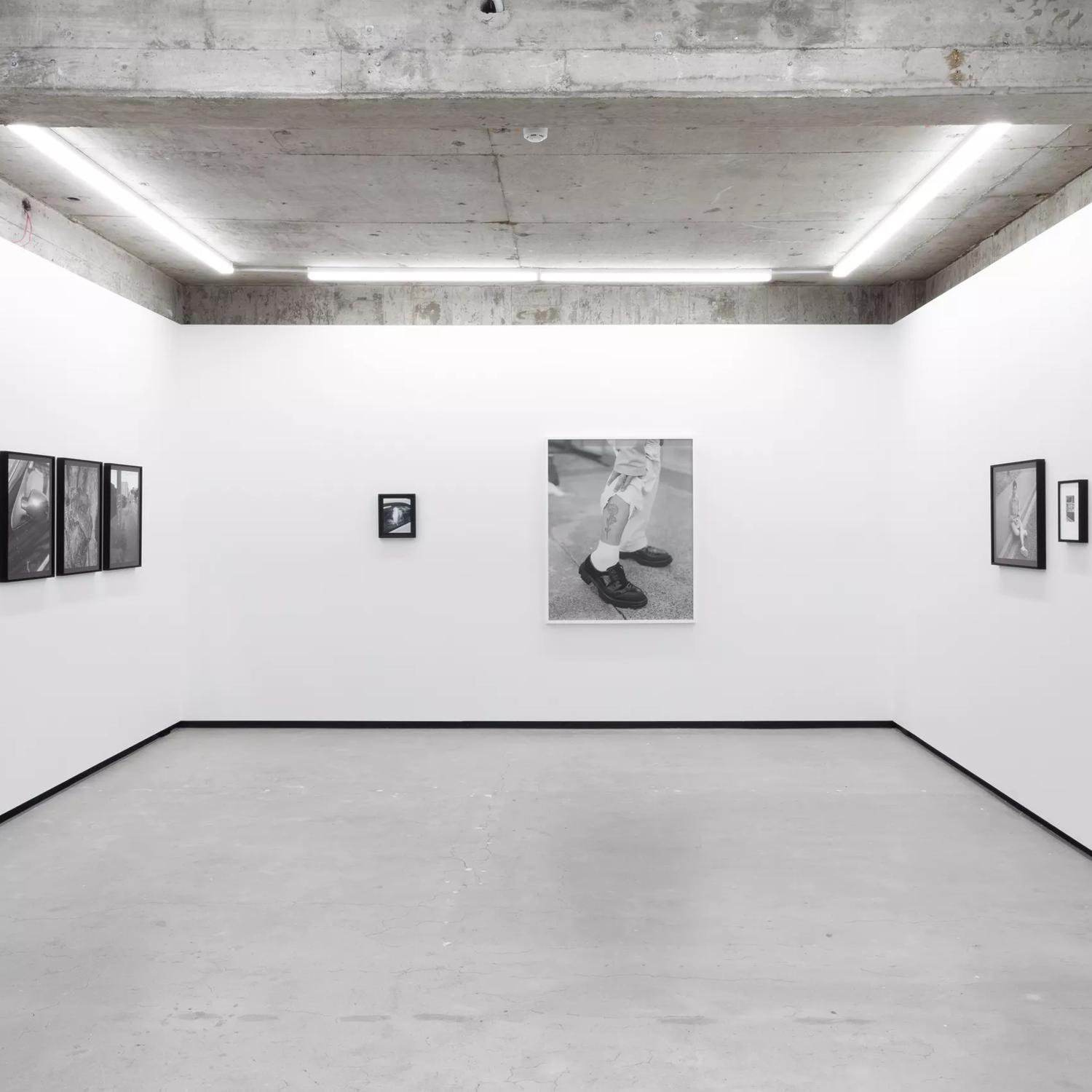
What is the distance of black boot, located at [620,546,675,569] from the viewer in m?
7.09

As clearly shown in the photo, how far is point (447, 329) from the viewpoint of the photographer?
23.3 feet

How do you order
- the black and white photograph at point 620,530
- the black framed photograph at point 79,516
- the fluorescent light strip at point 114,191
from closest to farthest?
the fluorescent light strip at point 114,191 → the black framed photograph at point 79,516 → the black and white photograph at point 620,530

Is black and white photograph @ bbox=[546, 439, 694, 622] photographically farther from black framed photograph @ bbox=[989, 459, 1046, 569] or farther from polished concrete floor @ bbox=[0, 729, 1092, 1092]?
black framed photograph @ bbox=[989, 459, 1046, 569]

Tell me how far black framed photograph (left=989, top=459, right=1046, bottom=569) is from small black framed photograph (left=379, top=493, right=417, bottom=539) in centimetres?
415

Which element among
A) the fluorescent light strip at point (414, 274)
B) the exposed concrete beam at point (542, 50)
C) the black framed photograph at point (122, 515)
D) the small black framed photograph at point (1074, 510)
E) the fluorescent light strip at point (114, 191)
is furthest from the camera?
the fluorescent light strip at point (414, 274)

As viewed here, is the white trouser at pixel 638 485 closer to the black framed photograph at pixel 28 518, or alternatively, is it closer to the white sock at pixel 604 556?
the white sock at pixel 604 556

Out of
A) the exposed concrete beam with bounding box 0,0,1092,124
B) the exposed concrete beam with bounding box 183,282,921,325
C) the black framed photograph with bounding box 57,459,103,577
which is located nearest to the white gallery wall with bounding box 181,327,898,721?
the exposed concrete beam with bounding box 183,282,921,325

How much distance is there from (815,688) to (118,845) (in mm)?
5068

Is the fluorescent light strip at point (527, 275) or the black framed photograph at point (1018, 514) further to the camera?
the fluorescent light strip at point (527, 275)

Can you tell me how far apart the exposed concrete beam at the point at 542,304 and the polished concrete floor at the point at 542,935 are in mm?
3563

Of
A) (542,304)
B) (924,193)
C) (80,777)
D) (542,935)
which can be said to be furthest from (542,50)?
(80,777)

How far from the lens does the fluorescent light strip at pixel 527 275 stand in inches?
264

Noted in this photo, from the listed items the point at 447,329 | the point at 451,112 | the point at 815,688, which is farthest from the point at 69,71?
the point at 815,688

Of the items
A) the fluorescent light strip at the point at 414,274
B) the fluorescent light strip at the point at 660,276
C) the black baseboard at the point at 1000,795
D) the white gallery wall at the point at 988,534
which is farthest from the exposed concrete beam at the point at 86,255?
the black baseboard at the point at 1000,795
